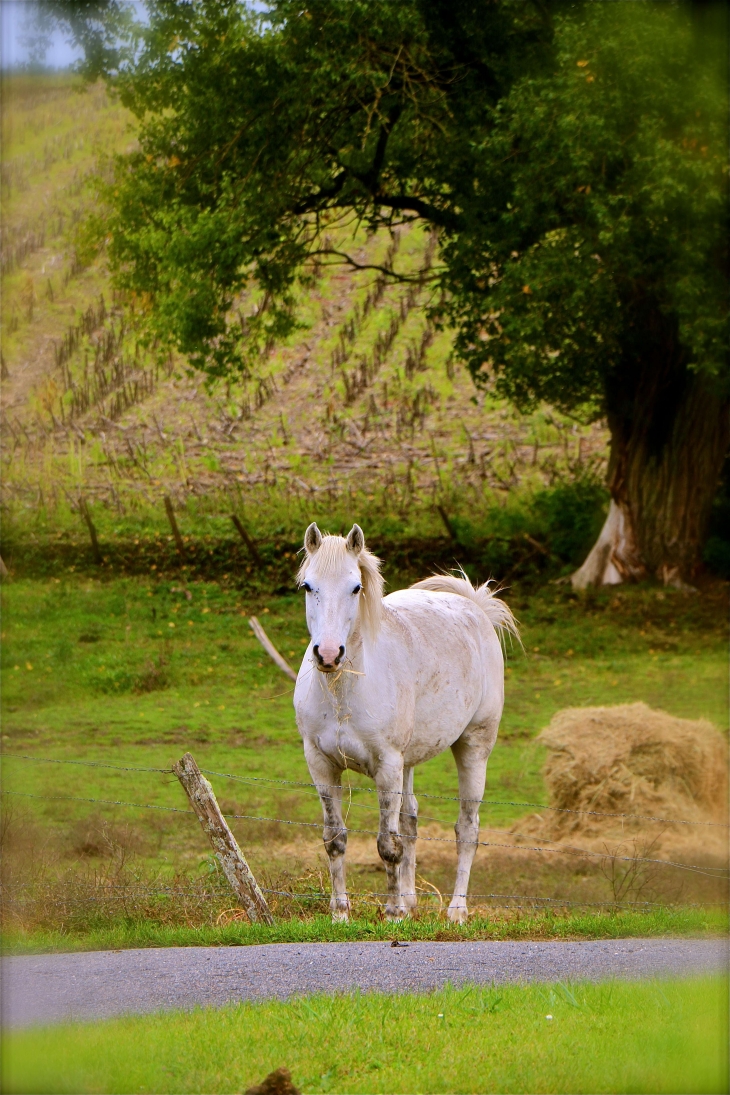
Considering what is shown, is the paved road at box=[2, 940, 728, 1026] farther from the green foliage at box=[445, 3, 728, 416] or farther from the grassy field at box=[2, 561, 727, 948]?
the green foliage at box=[445, 3, 728, 416]

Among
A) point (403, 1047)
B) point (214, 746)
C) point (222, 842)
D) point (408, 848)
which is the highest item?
point (403, 1047)

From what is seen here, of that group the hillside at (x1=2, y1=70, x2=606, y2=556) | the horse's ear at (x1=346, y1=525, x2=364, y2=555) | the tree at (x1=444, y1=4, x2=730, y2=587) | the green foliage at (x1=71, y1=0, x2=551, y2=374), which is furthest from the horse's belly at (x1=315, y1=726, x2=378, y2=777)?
the hillside at (x1=2, y1=70, x2=606, y2=556)

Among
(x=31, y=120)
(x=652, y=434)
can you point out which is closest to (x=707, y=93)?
(x=652, y=434)

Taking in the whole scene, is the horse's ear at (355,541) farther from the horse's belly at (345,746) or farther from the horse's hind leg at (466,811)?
the horse's hind leg at (466,811)

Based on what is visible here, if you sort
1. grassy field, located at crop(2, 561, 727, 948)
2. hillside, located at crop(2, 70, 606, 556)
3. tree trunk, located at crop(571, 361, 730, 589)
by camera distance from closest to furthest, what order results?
grassy field, located at crop(2, 561, 727, 948) → tree trunk, located at crop(571, 361, 730, 589) → hillside, located at crop(2, 70, 606, 556)

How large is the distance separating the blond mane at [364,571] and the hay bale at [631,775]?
18.4ft

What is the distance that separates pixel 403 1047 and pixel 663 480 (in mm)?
18798

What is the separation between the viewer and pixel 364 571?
807 cm

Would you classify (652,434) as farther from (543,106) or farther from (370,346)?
(370,346)

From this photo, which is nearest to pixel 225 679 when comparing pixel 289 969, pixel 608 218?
pixel 608 218

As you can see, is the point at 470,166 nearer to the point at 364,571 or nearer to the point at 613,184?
the point at 613,184

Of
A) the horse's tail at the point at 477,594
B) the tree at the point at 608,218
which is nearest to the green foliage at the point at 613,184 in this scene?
the tree at the point at 608,218

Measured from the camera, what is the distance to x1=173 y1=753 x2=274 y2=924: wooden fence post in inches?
312

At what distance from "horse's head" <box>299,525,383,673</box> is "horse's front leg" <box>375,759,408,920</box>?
101 cm
